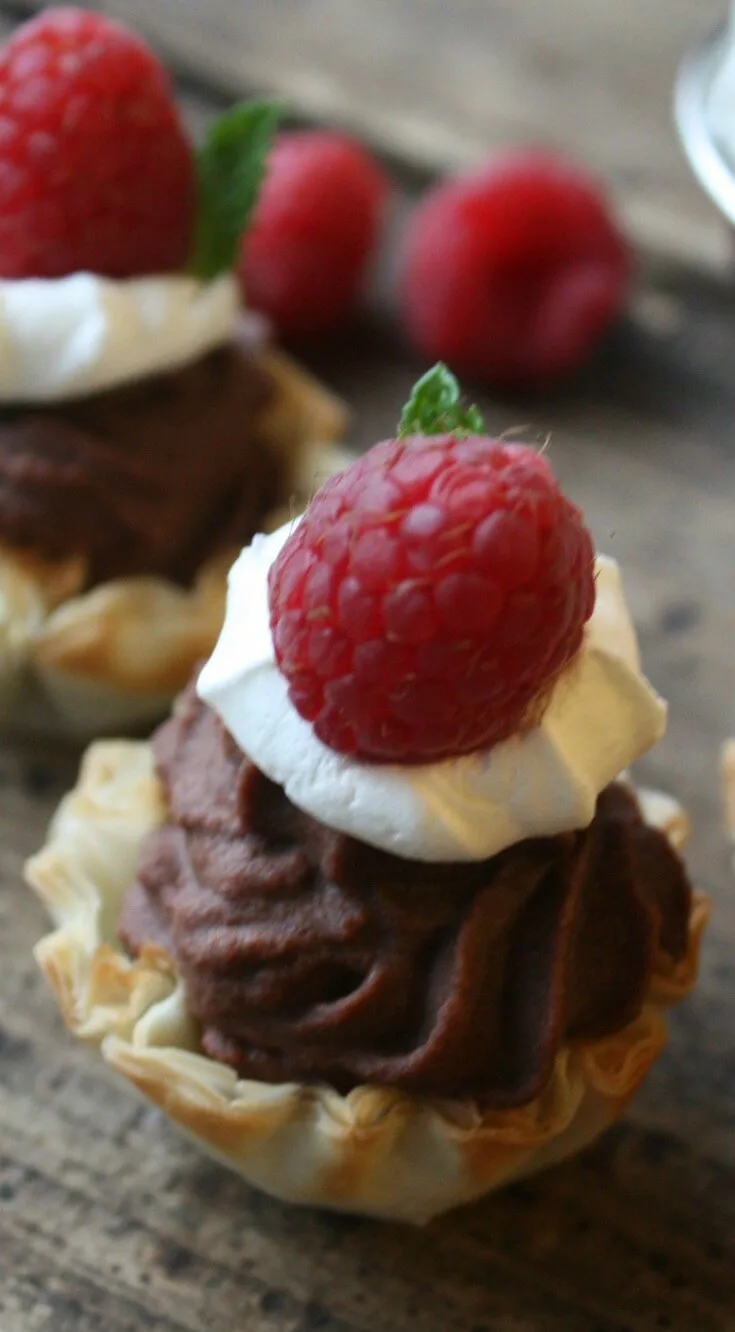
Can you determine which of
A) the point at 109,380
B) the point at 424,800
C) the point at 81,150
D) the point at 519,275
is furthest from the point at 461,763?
the point at 519,275

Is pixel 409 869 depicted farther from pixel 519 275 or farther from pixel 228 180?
pixel 519 275

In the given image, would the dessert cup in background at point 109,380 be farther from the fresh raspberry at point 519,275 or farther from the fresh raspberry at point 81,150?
the fresh raspberry at point 519,275

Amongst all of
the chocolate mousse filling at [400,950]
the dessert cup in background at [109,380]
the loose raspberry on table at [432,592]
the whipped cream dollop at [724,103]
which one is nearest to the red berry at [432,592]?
the loose raspberry on table at [432,592]

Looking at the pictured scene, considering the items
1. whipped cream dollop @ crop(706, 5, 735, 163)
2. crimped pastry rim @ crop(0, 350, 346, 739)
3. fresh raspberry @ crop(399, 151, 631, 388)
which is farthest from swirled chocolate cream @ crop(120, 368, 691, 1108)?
fresh raspberry @ crop(399, 151, 631, 388)

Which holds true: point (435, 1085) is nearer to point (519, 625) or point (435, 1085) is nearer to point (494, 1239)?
point (494, 1239)

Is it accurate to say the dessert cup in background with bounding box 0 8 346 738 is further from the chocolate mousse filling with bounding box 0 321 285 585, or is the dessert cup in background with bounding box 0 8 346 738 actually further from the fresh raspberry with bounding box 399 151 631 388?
the fresh raspberry with bounding box 399 151 631 388

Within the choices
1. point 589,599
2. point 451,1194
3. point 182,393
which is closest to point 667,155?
point 182,393

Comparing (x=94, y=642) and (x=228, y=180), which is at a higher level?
(x=228, y=180)
